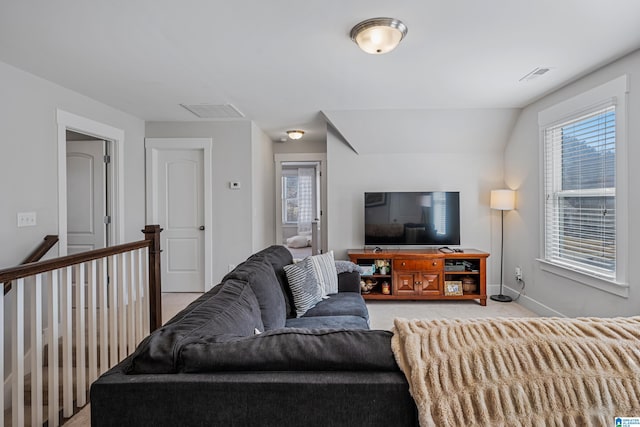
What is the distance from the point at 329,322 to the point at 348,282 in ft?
2.74

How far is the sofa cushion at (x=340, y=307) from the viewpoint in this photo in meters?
2.52

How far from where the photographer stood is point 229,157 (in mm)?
4648

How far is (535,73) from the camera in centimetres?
305

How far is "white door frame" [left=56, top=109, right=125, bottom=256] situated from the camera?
325 cm

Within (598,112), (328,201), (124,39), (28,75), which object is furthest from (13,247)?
(598,112)

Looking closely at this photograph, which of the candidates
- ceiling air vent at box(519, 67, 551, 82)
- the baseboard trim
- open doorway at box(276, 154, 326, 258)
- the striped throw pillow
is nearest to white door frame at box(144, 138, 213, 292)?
the striped throw pillow

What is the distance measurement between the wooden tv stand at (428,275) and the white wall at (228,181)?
1.48 meters

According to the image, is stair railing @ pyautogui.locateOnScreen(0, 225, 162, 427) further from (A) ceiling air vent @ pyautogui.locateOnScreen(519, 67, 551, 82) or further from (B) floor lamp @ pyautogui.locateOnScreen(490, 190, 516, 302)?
(B) floor lamp @ pyautogui.locateOnScreen(490, 190, 516, 302)

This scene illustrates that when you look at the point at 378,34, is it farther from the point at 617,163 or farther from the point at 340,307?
the point at 617,163

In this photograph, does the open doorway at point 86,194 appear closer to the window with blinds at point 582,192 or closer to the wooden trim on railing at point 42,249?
the wooden trim on railing at point 42,249

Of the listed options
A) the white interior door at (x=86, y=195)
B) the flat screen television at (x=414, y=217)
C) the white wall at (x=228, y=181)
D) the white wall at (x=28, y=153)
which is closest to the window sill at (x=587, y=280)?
the flat screen television at (x=414, y=217)

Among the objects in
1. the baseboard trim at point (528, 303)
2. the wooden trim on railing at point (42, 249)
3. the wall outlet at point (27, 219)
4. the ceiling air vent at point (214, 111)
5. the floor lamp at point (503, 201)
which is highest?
the ceiling air vent at point (214, 111)

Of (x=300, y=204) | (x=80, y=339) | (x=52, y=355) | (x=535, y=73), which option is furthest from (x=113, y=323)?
(x=300, y=204)

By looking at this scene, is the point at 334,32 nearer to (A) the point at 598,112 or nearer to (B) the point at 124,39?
(B) the point at 124,39
